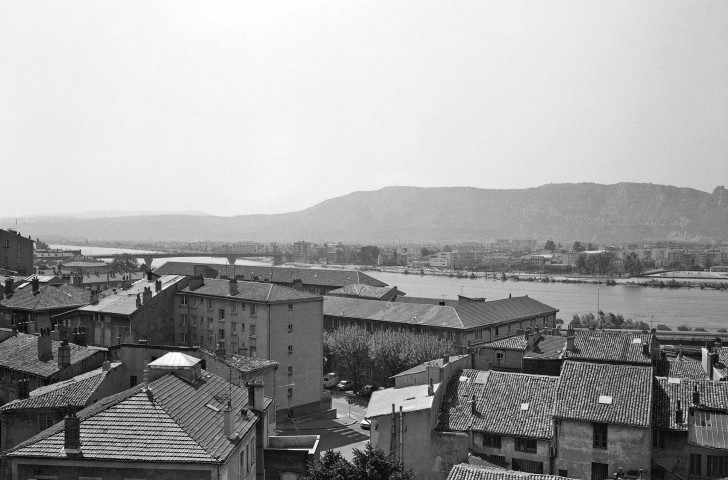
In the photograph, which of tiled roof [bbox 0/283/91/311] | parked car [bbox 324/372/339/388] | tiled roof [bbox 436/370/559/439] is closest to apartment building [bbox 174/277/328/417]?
parked car [bbox 324/372/339/388]

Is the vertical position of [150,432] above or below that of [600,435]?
above

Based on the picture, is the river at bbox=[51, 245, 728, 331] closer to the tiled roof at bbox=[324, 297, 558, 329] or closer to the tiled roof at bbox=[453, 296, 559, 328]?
the tiled roof at bbox=[453, 296, 559, 328]

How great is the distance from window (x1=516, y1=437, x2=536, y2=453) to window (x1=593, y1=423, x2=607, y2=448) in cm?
177

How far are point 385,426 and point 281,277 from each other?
165 ft

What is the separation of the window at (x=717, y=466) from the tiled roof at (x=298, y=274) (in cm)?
4698

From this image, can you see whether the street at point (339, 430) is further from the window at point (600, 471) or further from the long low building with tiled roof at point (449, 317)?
the window at point (600, 471)

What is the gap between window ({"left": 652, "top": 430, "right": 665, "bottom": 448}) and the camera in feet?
62.2

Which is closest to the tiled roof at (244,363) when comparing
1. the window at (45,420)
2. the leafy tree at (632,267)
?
the window at (45,420)

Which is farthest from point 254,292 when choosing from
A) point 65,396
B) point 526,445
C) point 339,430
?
point 526,445

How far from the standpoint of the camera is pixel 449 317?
1658 inches

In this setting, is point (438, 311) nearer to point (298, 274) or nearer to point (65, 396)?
point (298, 274)

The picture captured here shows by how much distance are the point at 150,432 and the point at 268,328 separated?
2058cm

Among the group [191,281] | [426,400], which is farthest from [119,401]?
[191,281]

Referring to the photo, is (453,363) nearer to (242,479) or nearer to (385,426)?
(385,426)
